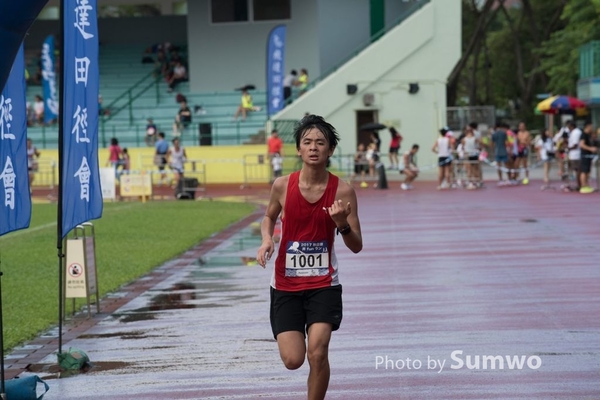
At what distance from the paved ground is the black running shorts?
1291mm

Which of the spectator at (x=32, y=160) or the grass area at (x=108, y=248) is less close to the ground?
the spectator at (x=32, y=160)

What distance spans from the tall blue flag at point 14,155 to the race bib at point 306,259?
9.00 ft

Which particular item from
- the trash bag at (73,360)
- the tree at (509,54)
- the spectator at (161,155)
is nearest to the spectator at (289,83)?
the spectator at (161,155)

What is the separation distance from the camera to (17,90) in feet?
31.6

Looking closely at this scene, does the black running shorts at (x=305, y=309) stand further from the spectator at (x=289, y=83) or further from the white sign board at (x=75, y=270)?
the spectator at (x=289, y=83)

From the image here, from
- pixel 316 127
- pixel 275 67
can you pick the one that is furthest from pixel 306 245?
pixel 275 67

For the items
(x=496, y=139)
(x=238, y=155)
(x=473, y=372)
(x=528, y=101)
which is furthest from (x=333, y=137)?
(x=528, y=101)

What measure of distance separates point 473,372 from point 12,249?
12.9 m

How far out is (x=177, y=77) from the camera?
51.6m

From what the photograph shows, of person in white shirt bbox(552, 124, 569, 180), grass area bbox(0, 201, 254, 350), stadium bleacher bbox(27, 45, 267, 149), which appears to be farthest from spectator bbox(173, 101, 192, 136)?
person in white shirt bbox(552, 124, 569, 180)

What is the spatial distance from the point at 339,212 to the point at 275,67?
117 ft

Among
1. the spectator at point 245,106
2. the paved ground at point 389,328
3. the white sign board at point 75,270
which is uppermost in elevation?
the spectator at point 245,106

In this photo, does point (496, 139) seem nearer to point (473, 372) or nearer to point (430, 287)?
point (430, 287)

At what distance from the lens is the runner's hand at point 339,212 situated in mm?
7121
